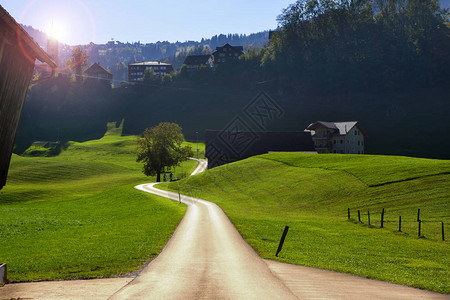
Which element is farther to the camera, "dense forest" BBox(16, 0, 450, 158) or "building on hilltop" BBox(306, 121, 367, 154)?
"dense forest" BBox(16, 0, 450, 158)

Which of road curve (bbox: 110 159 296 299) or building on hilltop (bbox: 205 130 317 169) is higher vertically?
building on hilltop (bbox: 205 130 317 169)

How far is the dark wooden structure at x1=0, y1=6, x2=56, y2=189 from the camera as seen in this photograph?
12508 mm

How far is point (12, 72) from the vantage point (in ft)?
45.2

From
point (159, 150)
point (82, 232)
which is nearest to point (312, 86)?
point (159, 150)

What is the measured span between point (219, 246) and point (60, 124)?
16660 cm

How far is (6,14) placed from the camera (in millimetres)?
11086

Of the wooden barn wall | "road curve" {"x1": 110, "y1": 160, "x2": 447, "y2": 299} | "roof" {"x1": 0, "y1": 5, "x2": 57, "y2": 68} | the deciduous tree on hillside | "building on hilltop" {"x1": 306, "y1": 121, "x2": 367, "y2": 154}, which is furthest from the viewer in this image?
"building on hilltop" {"x1": 306, "y1": 121, "x2": 367, "y2": 154}

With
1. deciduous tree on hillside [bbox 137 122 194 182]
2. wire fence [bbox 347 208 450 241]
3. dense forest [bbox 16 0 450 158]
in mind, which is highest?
dense forest [bbox 16 0 450 158]

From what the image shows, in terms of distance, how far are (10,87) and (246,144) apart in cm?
8290

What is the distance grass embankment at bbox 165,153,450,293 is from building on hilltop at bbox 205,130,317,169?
15.9m

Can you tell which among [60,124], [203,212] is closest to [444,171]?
[203,212]

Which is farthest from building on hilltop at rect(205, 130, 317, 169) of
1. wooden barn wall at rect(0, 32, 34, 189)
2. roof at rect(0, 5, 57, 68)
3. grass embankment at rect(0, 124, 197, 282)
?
wooden barn wall at rect(0, 32, 34, 189)

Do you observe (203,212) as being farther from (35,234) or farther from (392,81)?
(392,81)

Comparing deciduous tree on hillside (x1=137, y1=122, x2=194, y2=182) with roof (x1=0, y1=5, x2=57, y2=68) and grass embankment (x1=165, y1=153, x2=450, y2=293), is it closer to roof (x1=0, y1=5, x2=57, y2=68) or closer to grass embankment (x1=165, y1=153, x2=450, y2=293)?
grass embankment (x1=165, y1=153, x2=450, y2=293)
